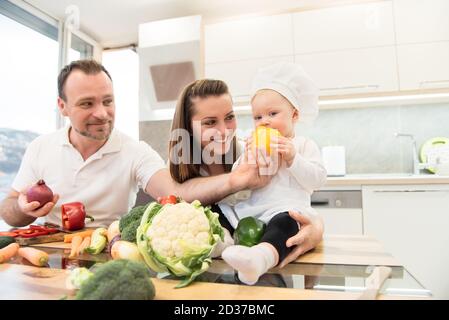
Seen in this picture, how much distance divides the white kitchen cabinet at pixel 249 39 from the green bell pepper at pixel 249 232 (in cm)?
210

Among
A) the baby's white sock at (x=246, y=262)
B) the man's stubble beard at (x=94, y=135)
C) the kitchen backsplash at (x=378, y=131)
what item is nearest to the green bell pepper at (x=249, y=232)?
the baby's white sock at (x=246, y=262)

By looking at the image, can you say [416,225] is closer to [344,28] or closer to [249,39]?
[344,28]

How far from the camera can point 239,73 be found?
261 centimetres

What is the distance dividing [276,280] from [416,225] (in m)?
1.72

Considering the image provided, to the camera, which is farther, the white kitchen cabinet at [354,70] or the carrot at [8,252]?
the white kitchen cabinet at [354,70]

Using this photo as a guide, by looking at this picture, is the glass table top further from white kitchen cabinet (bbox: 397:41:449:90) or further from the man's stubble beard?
white kitchen cabinet (bbox: 397:41:449:90)

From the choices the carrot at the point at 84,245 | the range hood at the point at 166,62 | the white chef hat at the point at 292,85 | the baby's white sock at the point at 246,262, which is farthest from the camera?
the range hood at the point at 166,62

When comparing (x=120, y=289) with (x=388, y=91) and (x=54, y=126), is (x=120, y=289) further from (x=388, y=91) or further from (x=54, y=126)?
(x=54, y=126)

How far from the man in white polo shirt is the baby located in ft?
1.40

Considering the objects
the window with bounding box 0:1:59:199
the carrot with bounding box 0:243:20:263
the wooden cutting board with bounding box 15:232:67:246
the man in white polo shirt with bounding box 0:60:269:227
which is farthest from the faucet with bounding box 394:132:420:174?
the window with bounding box 0:1:59:199

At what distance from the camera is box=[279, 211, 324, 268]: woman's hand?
67 cm

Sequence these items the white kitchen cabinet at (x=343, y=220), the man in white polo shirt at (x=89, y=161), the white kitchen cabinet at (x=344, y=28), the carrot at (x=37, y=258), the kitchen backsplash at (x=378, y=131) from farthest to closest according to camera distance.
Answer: the kitchen backsplash at (x=378, y=131) → the white kitchen cabinet at (x=344, y=28) → the white kitchen cabinet at (x=343, y=220) → the man in white polo shirt at (x=89, y=161) → the carrot at (x=37, y=258)

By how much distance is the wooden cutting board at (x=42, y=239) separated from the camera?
85cm

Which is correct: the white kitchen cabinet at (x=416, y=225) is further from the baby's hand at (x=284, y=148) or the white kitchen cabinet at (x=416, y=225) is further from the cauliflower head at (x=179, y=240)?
the cauliflower head at (x=179, y=240)
